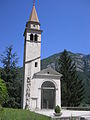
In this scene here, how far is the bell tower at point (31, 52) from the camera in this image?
26.8 metres

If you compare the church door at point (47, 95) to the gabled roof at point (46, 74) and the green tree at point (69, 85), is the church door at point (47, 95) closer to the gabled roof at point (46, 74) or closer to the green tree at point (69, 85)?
the gabled roof at point (46, 74)

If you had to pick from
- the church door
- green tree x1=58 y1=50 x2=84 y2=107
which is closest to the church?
the church door

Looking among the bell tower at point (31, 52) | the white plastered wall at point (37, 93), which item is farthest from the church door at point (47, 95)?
the bell tower at point (31, 52)

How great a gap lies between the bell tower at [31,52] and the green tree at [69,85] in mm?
10633

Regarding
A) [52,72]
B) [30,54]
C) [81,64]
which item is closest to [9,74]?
[30,54]

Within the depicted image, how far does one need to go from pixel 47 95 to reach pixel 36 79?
4565 millimetres

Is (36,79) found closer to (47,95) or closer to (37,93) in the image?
(37,93)

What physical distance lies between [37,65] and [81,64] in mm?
114466

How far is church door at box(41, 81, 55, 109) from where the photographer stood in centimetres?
2834

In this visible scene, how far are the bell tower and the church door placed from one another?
112 inches

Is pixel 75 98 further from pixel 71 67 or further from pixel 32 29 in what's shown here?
pixel 32 29

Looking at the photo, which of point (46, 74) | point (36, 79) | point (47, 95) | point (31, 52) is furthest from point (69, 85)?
point (31, 52)

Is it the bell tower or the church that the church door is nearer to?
the church

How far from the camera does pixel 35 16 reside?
3173 cm
